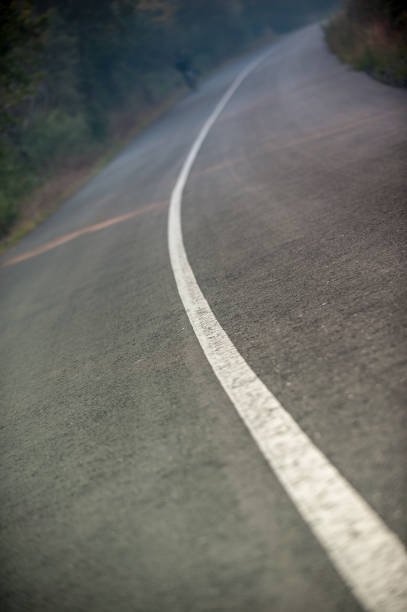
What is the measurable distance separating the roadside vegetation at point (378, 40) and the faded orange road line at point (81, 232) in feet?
20.0

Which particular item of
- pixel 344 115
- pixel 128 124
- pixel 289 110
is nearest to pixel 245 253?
pixel 344 115

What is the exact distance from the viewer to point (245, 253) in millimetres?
5266

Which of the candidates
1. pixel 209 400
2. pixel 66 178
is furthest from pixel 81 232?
pixel 66 178

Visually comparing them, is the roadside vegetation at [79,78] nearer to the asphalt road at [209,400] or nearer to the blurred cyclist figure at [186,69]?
the blurred cyclist figure at [186,69]

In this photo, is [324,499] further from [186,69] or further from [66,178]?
[186,69]

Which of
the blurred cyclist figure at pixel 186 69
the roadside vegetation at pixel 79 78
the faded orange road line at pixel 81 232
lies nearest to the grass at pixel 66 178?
the roadside vegetation at pixel 79 78

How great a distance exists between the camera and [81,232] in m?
10.4

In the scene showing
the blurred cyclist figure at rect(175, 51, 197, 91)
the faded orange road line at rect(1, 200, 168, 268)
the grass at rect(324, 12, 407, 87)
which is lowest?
the faded orange road line at rect(1, 200, 168, 268)

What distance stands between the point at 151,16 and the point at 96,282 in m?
45.9

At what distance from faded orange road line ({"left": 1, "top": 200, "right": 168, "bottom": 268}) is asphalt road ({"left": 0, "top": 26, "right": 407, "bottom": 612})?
223 centimetres

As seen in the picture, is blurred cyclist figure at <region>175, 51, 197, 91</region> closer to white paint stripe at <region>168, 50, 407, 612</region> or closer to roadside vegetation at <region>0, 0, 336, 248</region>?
roadside vegetation at <region>0, 0, 336, 248</region>

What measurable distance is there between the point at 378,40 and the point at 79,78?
22054 mm

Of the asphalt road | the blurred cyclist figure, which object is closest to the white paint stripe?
the asphalt road

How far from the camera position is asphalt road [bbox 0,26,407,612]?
191 centimetres
